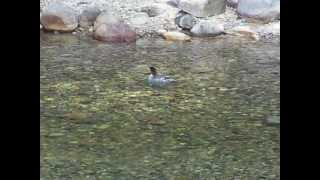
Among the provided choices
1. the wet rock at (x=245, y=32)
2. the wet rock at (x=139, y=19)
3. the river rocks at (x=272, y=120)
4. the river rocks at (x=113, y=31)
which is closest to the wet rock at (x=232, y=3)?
the wet rock at (x=245, y=32)

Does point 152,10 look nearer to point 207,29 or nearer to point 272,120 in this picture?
point 207,29

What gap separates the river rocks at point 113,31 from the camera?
3885mm

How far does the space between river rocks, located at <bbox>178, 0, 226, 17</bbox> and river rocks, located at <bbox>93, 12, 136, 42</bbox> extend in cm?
56

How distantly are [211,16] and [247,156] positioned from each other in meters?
2.14

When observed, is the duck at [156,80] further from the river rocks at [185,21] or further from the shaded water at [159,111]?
the river rocks at [185,21]

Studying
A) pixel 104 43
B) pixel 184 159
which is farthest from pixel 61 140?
pixel 104 43

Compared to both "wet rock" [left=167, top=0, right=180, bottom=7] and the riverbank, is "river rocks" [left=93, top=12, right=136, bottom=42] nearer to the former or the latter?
the riverbank

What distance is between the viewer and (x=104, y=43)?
12.7 feet

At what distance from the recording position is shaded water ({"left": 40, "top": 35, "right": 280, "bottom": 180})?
7.50 feet

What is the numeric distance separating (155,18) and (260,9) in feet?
2.51

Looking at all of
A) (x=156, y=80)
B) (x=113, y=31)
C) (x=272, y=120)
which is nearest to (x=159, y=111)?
(x=156, y=80)

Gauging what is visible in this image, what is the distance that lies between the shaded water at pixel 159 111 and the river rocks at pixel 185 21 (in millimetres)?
294
